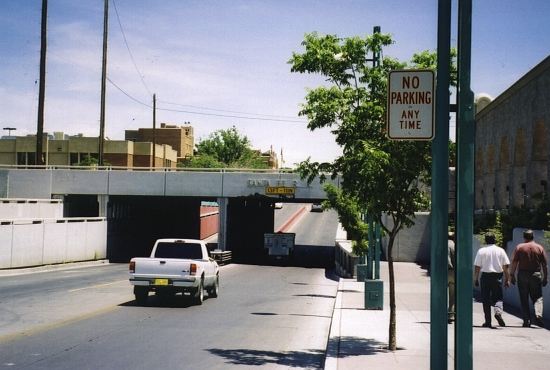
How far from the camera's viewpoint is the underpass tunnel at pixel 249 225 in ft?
185

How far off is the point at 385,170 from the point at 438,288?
399 cm

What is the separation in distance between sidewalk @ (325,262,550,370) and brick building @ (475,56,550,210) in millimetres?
9463

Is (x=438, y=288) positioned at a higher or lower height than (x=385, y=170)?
lower

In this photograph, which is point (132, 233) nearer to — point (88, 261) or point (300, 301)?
point (88, 261)

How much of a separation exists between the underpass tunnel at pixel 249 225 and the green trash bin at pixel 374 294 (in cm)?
3704

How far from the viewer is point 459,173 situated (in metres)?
5.57

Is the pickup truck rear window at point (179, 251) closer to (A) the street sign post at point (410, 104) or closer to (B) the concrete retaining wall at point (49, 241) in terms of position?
(A) the street sign post at point (410, 104)

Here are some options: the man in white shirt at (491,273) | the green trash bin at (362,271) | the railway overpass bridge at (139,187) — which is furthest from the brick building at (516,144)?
the railway overpass bridge at (139,187)

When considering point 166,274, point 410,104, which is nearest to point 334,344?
point 410,104

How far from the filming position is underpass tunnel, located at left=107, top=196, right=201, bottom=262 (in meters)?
47.1

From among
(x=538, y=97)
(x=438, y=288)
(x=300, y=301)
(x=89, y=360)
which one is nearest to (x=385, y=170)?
(x=438, y=288)

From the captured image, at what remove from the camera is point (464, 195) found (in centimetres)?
554

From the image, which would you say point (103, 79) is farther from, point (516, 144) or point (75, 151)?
point (75, 151)

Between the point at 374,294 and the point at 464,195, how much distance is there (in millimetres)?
11315
